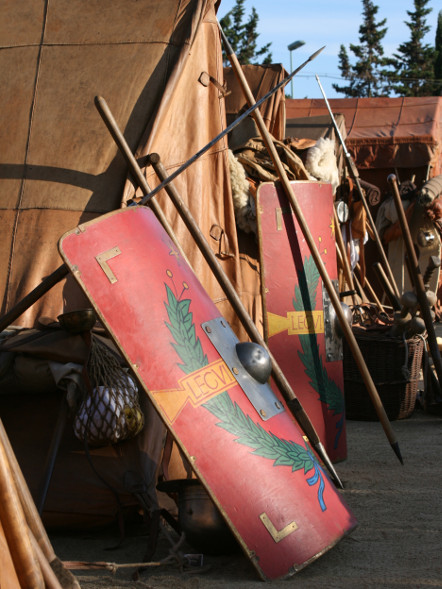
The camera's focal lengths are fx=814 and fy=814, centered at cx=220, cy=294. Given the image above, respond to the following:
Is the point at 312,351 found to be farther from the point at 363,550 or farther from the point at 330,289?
the point at 363,550

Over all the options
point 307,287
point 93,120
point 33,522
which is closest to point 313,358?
point 307,287

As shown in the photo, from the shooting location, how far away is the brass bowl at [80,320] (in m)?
3.18

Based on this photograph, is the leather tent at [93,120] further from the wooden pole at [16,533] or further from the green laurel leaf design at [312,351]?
the wooden pole at [16,533]

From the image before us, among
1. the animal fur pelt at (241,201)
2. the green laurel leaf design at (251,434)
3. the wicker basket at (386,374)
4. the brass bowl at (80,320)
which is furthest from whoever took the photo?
the wicker basket at (386,374)

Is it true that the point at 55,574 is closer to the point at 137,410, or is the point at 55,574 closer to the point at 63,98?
the point at 137,410

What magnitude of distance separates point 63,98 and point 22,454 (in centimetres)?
186

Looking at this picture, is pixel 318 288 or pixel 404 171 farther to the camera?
pixel 404 171

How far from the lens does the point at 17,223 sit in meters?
3.87

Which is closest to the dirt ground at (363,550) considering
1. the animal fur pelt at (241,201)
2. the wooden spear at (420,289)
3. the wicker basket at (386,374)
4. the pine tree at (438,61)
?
the wicker basket at (386,374)

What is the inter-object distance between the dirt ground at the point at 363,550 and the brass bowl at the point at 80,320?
78 centimetres

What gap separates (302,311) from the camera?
3.92 m

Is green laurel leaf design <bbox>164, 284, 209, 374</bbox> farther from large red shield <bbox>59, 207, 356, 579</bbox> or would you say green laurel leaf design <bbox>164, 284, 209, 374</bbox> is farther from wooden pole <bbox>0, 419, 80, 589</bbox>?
wooden pole <bbox>0, 419, 80, 589</bbox>

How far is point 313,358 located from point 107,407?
50.6 inches

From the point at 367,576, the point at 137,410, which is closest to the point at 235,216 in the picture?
the point at 137,410
